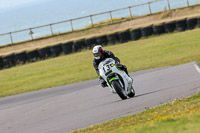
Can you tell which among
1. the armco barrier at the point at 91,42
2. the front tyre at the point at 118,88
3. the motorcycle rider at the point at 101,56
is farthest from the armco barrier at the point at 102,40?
the front tyre at the point at 118,88

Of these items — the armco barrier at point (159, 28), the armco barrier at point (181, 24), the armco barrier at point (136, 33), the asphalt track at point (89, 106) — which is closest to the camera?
the asphalt track at point (89, 106)

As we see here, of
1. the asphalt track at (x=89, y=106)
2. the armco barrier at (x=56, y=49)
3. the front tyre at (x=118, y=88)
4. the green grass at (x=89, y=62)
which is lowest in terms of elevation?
the green grass at (x=89, y=62)

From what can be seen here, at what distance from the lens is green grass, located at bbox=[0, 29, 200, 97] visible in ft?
71.0

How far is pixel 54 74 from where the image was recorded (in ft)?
82.3

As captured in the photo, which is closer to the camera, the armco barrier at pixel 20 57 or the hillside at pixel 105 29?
the armco barrier at pixel 20 57

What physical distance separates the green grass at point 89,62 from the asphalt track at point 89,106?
561cm

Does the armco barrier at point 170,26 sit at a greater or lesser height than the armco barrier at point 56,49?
greater

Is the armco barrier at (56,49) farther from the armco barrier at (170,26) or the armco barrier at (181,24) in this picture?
the armco barrier at (181,24)

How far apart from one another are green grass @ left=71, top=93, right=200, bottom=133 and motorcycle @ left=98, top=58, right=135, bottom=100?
2.01 meters

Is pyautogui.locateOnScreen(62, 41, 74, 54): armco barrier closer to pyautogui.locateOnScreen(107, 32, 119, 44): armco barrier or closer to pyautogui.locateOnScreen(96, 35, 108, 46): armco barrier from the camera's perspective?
pyautogui.locateOnScreen(96, 35, 108, 46): armco barrier

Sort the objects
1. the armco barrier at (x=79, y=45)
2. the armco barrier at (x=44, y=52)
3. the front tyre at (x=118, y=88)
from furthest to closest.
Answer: the armco barrier at (x=44, y=52) → the armco barrier at (x=79, y=45) → the front tyre at (x=118, y=88)

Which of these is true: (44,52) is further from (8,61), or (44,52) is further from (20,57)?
(8,61)

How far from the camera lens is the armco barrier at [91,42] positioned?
31.1 m

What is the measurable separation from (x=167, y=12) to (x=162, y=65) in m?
19.4
